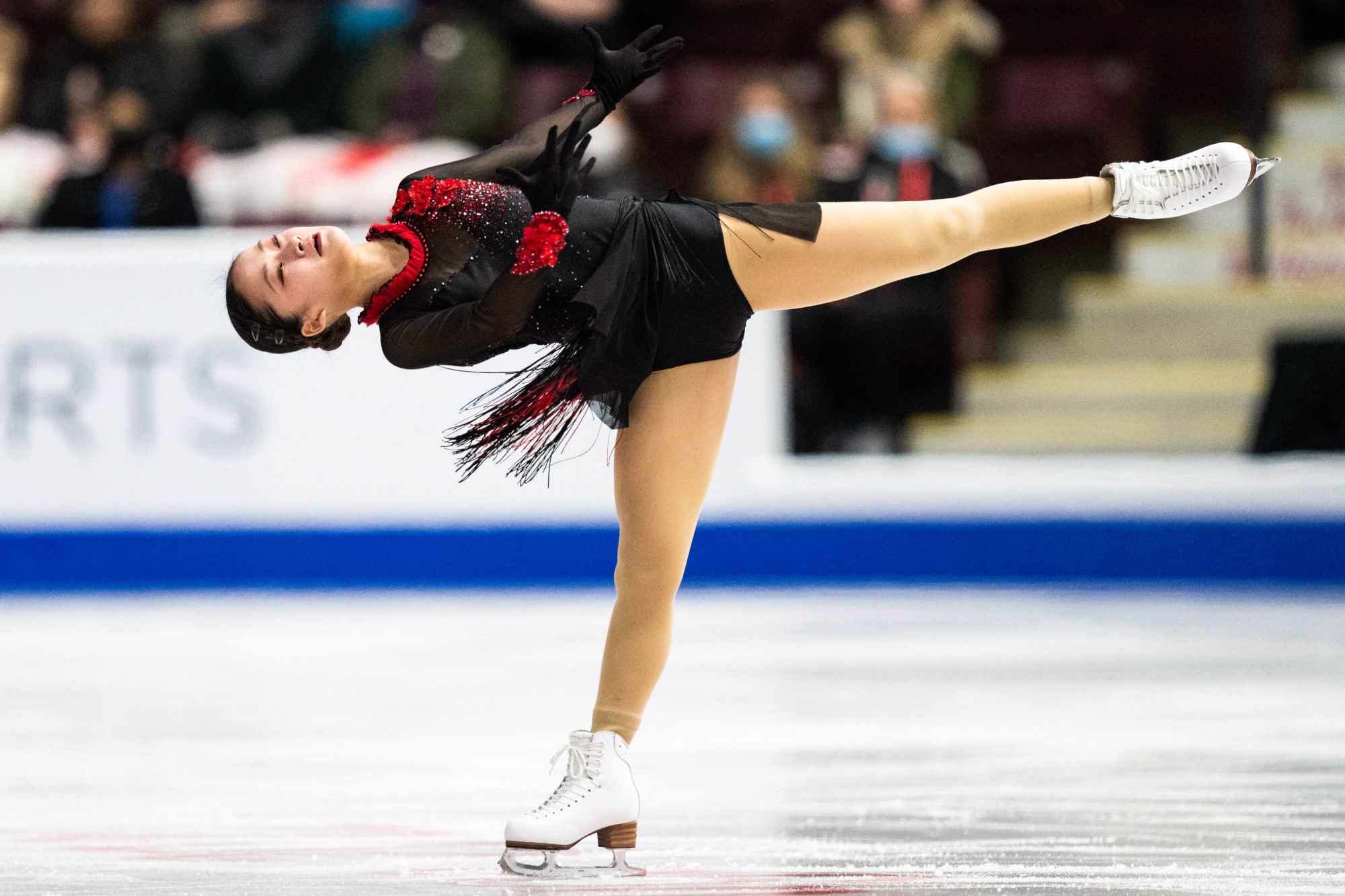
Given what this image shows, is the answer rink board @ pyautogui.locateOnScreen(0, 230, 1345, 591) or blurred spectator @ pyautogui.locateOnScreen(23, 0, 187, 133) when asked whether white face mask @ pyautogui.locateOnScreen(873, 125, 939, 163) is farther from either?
blurred spectator @ pyautogui.locateOnScreen(23, 0, 187, 133)

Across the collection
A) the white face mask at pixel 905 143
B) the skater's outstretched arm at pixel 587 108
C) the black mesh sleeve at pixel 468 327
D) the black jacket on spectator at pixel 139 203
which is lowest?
the black mesh sleeve at pixel 468 327

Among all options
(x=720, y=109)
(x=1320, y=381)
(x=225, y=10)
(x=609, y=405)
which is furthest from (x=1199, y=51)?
(x=609, y=405)

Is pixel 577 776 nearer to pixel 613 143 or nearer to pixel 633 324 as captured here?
pixel 633 324

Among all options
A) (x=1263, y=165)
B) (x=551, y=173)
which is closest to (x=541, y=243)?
(x=551, y=173)

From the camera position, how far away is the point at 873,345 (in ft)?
19.2

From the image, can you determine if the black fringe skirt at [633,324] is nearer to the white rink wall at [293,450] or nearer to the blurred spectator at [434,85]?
the white rink wall at [293,450]

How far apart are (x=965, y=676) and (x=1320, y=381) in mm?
2076

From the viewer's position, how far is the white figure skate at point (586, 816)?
2367 millimetres

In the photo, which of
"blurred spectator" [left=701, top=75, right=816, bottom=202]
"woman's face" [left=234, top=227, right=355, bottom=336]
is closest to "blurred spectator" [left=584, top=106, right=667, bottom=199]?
"blurred spectator" [left=701, top=75, right=816, bottom=202]

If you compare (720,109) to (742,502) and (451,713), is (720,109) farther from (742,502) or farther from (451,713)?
(451,713)

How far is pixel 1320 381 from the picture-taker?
5.35 meters

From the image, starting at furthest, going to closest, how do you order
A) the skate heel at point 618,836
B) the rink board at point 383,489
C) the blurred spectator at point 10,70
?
the blurred spectator at point 10,70 < the rink board at point 383,489 < the skate heel at point 618,836

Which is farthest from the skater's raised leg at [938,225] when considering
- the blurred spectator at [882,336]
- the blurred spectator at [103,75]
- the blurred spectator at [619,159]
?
the blurred spectator at [103,75]

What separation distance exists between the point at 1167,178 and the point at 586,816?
4.17 ft
